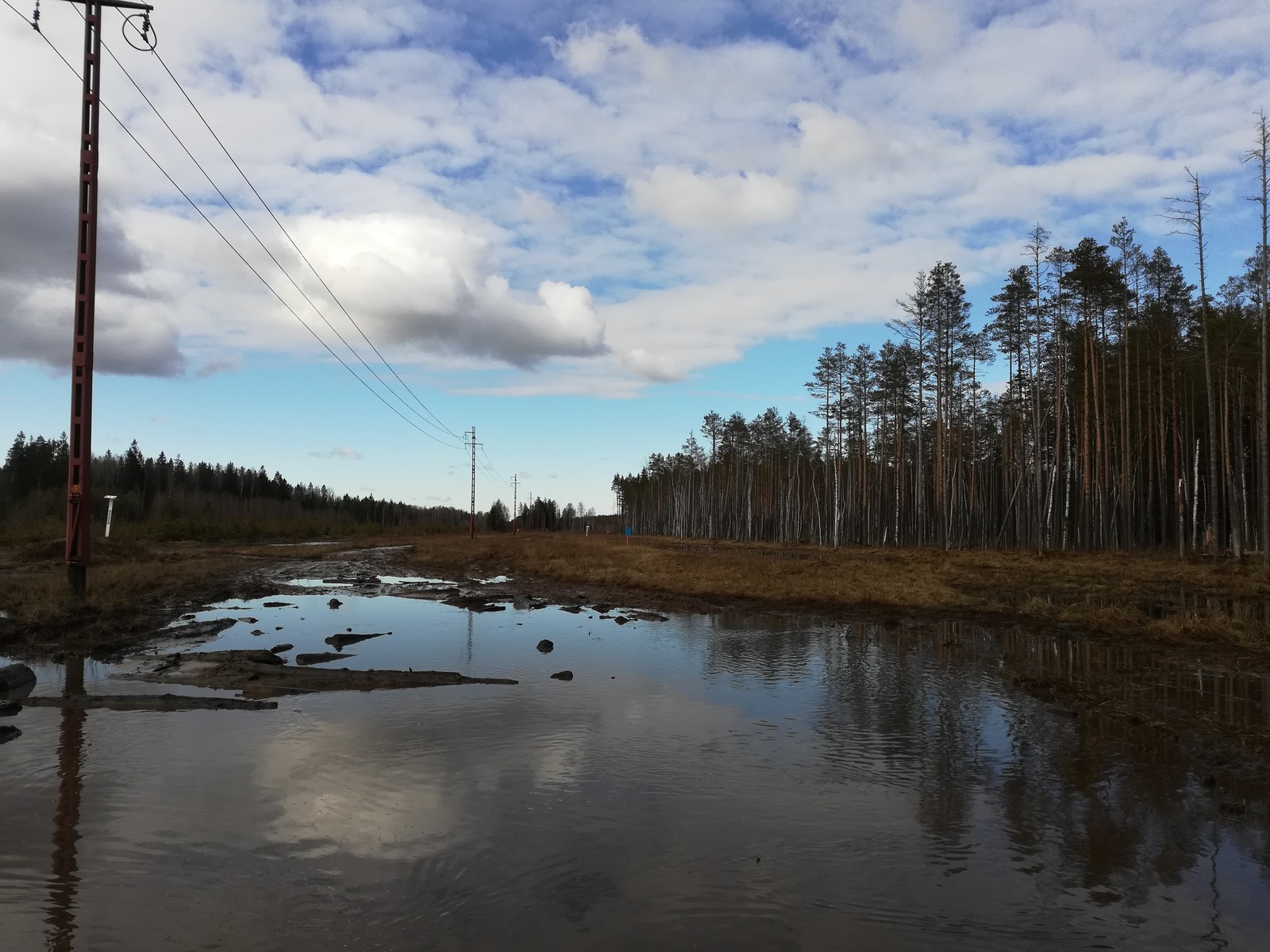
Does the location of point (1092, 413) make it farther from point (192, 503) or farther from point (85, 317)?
point (192, 503)

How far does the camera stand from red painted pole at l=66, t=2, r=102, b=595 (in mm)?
14172

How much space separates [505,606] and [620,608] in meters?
3.13

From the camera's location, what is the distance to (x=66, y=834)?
5.00m

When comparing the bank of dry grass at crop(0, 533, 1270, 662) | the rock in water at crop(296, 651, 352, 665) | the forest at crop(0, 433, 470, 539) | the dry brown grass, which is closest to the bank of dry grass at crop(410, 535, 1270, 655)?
the bank of dry grass at crop(0, 533, 1270, 662)

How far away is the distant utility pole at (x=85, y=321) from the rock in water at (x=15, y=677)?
5679 mm

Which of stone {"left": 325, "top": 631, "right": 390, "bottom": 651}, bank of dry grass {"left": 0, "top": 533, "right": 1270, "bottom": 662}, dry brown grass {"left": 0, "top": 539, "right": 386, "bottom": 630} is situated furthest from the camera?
bank of dry grass {"left": 0, "top": 533, "right": 1270, "bottom": 662}

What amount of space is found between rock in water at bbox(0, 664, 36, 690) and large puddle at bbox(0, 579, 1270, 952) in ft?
0.82

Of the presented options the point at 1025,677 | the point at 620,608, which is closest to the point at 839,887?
the point at 1025,677

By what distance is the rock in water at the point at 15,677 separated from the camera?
8805mm

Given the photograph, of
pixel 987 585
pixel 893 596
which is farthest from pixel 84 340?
pixel 987 585

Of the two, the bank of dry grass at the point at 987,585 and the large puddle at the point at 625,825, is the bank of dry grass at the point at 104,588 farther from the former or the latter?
the bank of dry grass at the point at 987,585

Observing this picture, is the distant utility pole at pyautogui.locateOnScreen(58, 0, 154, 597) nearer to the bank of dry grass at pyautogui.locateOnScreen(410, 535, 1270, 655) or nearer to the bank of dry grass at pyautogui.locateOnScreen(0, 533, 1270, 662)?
the bank of dry grass at pyautogui.locateOnScreen(0, 533, 1270, 662)

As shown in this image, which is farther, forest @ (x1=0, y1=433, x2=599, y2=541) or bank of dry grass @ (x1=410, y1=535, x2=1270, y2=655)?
forest @ (x1=0, y1=433, x2=599, y2=541)

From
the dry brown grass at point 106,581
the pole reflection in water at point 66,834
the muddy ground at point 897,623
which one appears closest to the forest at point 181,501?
the dry brown grass at point 106,581
